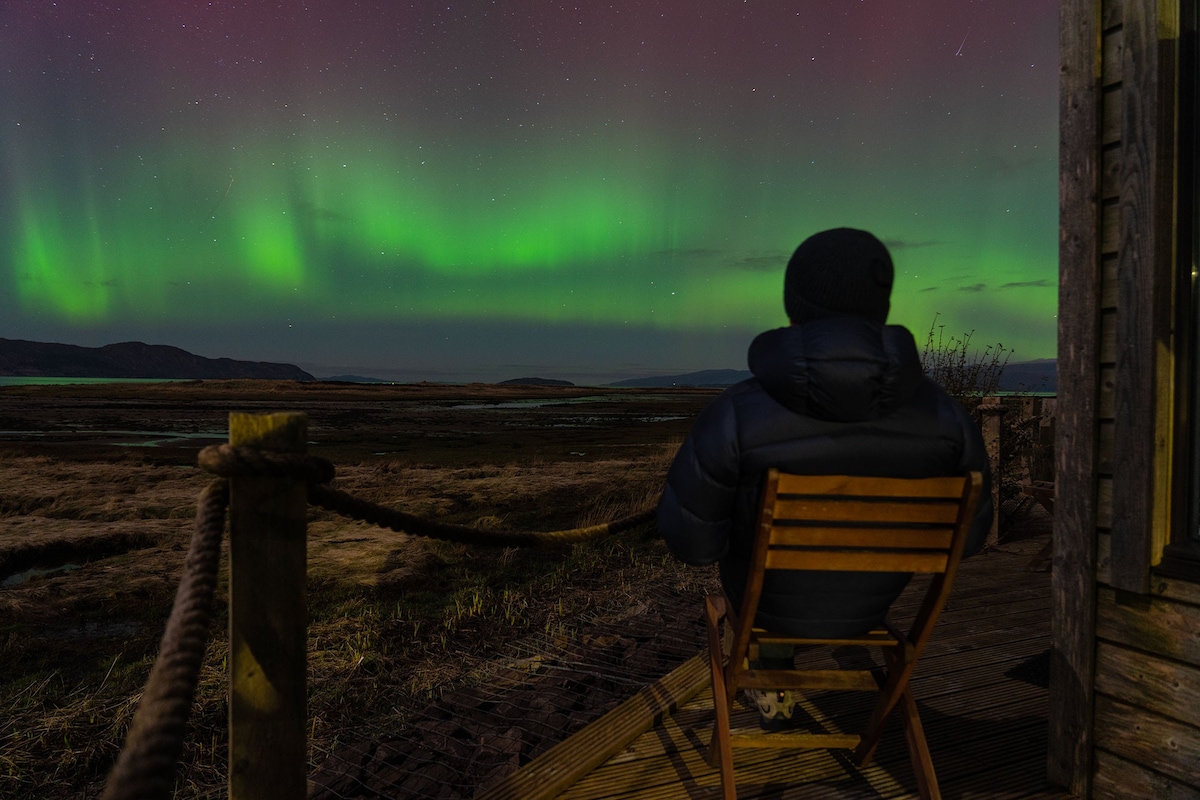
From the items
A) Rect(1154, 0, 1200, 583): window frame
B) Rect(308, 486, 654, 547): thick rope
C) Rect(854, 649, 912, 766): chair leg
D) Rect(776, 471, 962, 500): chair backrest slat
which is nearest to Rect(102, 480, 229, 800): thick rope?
Rect(308, 486, 654, 547): thick rope

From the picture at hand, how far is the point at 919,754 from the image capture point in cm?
198

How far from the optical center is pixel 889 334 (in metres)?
1.69

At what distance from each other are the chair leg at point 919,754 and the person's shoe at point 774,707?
1.45 feet

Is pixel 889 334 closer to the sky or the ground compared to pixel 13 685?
closer to the sky

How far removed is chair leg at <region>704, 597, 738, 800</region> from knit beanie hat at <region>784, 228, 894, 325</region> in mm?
1037

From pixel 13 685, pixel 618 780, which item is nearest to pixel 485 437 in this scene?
pixel 13 685

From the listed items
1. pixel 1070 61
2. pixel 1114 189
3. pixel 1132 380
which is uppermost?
pixel 1070 61

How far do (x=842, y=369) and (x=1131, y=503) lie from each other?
3.87ft

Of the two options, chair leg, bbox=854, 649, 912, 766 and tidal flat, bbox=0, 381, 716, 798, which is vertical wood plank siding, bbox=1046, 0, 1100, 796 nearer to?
chair leg, bbox=854, 649, 912, 766

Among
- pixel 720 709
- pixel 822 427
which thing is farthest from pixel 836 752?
pixel 822 427

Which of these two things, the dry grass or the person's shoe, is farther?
the dry grass

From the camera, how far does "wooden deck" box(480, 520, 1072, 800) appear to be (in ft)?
7.56

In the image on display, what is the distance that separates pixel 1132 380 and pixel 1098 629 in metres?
0.82

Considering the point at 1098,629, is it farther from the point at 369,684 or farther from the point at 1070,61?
the point at 369,684
